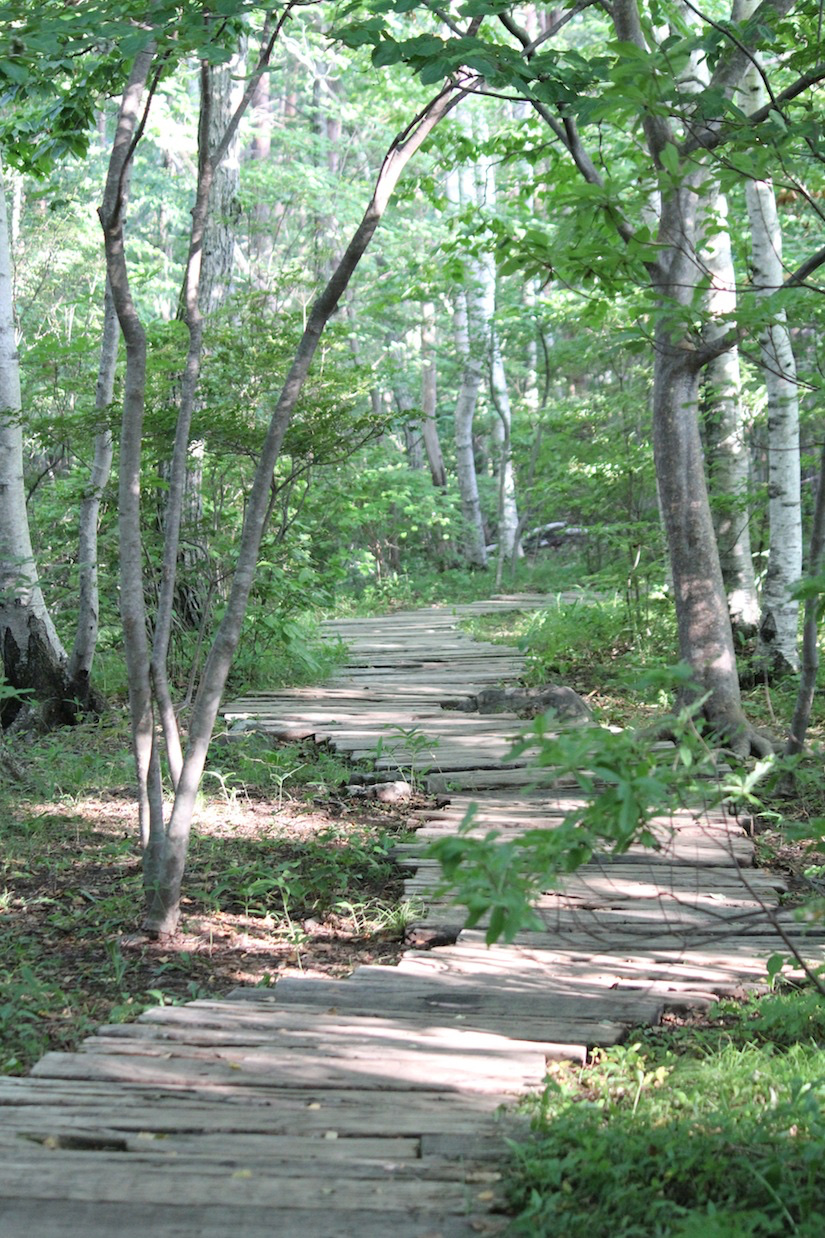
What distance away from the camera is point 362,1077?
262 cm

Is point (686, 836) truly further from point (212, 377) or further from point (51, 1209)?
point (212, 377)

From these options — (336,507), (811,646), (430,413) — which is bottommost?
(811,646)

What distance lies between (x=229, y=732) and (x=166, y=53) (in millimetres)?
4331

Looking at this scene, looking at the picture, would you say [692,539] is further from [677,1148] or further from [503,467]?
[503,467]

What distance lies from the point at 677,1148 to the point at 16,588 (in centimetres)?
642

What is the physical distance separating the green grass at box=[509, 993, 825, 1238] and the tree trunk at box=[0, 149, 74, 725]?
582 cm

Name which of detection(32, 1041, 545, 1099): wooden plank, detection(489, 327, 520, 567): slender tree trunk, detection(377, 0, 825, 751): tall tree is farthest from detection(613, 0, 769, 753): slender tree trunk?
detection(489, 327, 520, 567): slender tree trunk

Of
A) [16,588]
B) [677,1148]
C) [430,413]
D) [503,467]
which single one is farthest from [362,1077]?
[430,413]

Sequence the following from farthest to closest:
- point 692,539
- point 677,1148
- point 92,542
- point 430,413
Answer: point 430,413, point 92,542, point 692,539, point 677,1148

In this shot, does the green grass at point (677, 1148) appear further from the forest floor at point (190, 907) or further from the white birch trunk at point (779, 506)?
the white birch trunk at point (779, 506)

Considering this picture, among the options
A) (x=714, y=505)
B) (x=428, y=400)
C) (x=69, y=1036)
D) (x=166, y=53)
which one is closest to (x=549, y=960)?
(x=69, y=1036)

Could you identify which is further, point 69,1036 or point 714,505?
point 714,505

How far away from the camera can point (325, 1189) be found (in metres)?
2.08

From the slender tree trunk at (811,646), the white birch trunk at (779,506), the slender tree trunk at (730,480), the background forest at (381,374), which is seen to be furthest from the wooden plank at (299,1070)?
the slender tree trunk at (730,480)
